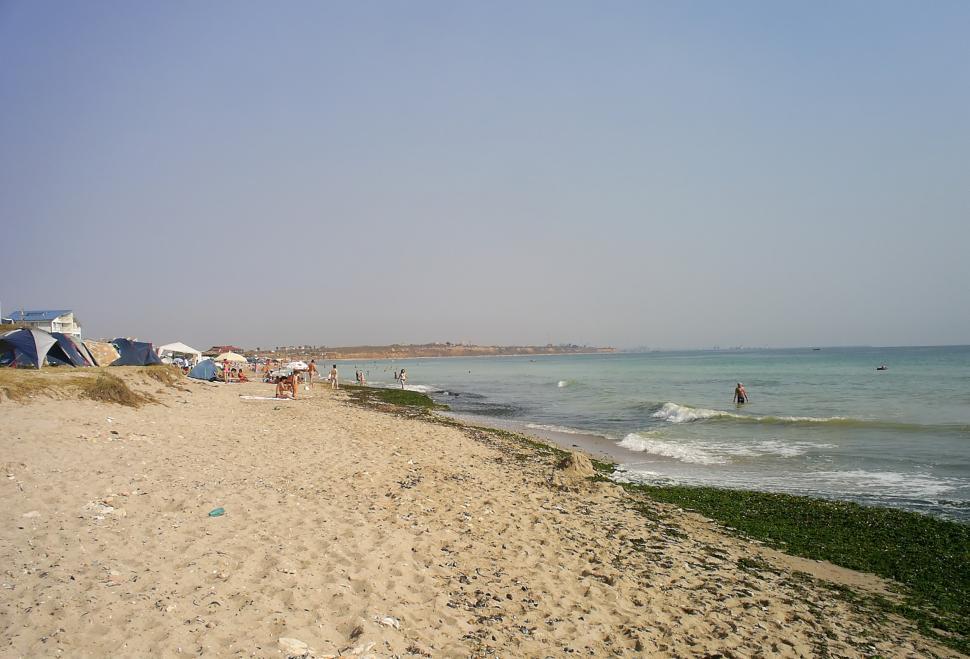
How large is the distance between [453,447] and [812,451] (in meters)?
11.3

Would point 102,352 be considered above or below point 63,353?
below

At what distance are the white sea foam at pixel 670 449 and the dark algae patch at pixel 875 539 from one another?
13.9ft

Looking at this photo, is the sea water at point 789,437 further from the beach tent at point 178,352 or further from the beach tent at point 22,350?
the beach tent at point 178,352

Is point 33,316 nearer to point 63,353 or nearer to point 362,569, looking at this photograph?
point 63,353

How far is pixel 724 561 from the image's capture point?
7.34m

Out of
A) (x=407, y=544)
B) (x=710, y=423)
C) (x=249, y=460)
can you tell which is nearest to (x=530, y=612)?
(x=407, y=544)

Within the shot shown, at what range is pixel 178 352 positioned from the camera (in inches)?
1838

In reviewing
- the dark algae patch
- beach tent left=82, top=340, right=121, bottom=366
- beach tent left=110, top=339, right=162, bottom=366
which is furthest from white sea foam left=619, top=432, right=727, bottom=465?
beach tent left=110, top=339, right=162, bottom=366

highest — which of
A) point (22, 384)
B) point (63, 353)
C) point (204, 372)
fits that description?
point (63, 353)

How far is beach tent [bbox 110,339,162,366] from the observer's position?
31016 millimetres

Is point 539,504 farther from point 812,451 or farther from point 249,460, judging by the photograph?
point 812,451

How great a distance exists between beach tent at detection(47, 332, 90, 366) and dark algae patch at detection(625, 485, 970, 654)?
77.7ft

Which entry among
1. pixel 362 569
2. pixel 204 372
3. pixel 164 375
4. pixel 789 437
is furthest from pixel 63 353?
pixel 789 437

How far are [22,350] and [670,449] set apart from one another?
23654 mm
